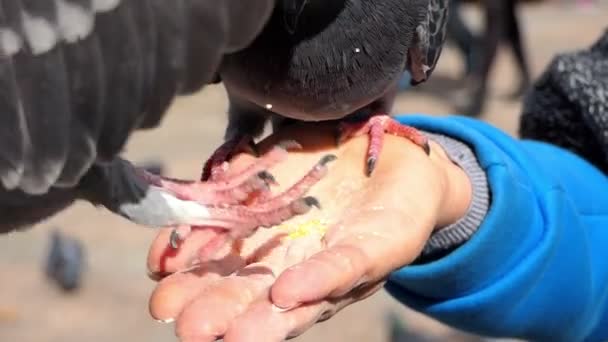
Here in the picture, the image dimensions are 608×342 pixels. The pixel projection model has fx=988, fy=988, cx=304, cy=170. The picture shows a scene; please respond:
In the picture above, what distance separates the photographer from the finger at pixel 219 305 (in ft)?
2.50

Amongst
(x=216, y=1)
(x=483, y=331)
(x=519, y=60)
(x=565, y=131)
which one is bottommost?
(x=519, y=60)

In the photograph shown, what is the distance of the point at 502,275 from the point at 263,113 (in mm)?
316

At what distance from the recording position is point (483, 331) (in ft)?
3.74

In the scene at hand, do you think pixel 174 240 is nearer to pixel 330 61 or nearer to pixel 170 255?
pixel 170 255

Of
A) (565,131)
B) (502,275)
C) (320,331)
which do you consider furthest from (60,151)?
(320,331)

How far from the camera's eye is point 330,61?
969 millimetres

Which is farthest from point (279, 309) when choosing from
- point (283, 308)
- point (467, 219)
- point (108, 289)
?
point (108, 289)

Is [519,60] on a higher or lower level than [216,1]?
lower

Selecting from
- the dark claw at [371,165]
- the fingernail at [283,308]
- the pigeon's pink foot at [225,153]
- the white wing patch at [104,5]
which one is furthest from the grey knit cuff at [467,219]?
the white wing patch at [104,5]

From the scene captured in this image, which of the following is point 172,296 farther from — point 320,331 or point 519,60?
point 519,60

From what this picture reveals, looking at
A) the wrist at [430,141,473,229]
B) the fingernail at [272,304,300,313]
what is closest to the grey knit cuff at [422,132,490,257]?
the wrist at [430,141,473,229]

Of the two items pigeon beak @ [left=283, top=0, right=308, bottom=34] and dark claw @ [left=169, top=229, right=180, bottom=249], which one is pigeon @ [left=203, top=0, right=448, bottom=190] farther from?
dark claw @ [left=169, top=229, right=180, bottom=249]

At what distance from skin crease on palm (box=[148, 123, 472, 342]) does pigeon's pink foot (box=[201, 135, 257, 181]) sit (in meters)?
0.01

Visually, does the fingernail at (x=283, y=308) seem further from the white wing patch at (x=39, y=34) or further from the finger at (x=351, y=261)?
the white wing patch at (x=39, y=34)
